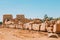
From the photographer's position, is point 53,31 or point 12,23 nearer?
point 53,31

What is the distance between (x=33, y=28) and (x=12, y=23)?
4.28 metres

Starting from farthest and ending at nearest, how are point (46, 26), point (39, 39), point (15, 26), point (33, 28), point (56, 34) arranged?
point (15, 26) → point (33, 28) → point (46, 26) → point (56, 34) → point (39, 39)

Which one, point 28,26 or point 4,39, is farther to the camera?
point 28,26

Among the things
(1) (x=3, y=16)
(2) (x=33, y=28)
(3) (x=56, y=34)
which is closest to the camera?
(3) (x=56, y=34)

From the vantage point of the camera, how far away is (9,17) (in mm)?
18422

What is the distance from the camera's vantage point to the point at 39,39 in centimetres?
833

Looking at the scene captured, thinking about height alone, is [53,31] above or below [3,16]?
below

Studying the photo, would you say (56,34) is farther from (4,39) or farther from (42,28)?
(4,39)

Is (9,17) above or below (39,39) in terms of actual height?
above

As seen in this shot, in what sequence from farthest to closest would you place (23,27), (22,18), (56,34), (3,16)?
(3,16) < (22,18) < (23,27) < (56,34)

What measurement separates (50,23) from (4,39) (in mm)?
3736

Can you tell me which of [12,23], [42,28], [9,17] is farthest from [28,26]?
Answer: [9,17]

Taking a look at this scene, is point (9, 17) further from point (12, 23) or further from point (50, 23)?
point (50, 23)

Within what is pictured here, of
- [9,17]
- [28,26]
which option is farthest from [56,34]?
[9,17]
